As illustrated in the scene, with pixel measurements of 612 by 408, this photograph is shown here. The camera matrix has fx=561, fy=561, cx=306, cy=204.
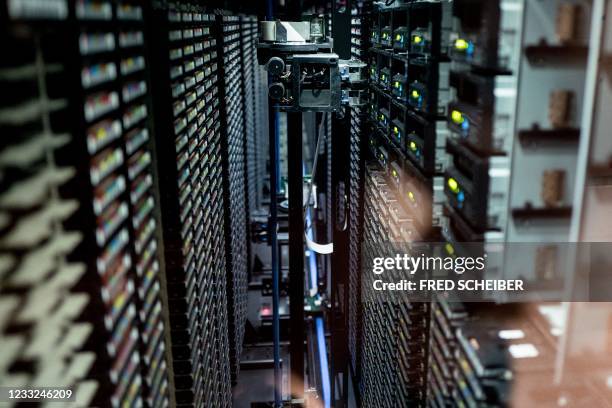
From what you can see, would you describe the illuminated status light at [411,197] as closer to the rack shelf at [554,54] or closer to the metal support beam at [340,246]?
the rack shelf at [554,54]

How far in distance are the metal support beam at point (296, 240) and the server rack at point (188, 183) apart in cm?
71

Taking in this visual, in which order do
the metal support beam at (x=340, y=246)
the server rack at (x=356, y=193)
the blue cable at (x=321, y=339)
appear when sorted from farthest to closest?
1. the blue cable at (x=321, y=339)
2. the metal support beam at (x=340, y=246)
3. the server rack at (x=356, y=193)

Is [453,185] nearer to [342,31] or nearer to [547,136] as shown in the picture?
[547,136]

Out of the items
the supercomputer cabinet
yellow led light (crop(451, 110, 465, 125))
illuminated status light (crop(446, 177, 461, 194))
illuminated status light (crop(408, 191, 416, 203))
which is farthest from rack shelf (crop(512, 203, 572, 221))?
the supercomputer cabinet

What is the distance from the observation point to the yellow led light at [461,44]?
2.51 metres

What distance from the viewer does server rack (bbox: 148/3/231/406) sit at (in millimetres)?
3020

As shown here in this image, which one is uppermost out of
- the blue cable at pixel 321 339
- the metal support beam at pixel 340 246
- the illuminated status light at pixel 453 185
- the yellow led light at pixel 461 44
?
the yellow led light at pixel 461 44

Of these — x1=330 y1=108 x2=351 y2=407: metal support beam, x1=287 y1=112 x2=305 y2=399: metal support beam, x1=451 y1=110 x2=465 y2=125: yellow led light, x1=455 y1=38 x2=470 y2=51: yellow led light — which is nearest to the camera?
x1=455 y1=38 x2=470 y2=51: yellow led light

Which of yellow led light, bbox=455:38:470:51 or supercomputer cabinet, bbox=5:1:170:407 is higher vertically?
yellow led light, bbox=455:38:470:51

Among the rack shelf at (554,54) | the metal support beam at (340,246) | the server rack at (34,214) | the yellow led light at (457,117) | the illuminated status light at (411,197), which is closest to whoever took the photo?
the server rack at (34,214)

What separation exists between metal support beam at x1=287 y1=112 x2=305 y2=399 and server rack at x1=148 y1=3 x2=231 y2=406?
2.32 feet

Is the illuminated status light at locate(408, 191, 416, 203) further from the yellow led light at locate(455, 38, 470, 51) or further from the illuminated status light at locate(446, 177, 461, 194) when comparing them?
the yellow led light at locate(455, 38, 470, 51)

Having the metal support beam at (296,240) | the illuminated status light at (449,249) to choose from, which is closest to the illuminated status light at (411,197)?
the illuminated status light at (449,249)

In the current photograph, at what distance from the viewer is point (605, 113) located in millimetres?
2023
